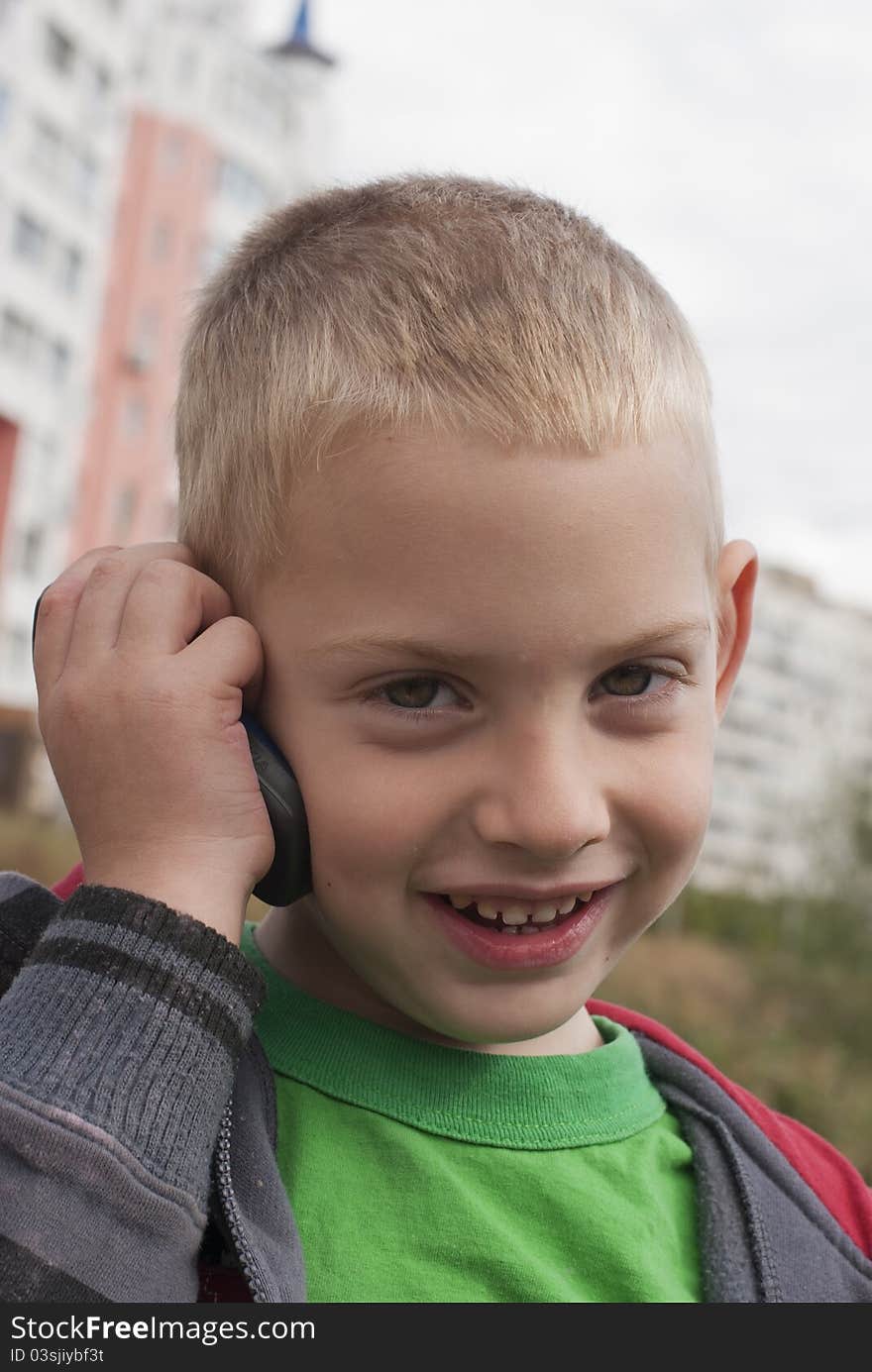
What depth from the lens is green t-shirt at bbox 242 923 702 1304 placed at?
1628 mm

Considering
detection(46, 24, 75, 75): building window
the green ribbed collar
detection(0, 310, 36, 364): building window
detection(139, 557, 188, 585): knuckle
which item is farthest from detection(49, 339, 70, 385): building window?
the green ribbed collar

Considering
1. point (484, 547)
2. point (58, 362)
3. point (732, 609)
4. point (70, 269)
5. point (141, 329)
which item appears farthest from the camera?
point (141, 329)

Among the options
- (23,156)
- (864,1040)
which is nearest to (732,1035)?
(864,1040)

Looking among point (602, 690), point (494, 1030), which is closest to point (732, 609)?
point (602, 690)

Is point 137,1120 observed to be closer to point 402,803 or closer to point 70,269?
point 402,803

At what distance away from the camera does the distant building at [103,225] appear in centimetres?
3378

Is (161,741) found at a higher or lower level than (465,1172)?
higher

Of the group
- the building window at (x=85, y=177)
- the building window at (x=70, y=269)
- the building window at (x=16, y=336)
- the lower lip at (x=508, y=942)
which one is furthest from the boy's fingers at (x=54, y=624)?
the building window at (x=85, y=177)

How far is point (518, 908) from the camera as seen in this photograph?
1649 mm

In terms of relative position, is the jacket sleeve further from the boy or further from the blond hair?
the blond hair

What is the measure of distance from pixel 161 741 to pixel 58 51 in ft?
119

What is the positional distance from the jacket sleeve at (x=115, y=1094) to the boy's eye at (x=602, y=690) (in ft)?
Answer: 1.02

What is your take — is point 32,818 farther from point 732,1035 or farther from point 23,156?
point 23,156

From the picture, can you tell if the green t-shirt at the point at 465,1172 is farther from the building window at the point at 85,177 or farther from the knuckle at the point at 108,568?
the building window at the point at 85,177
